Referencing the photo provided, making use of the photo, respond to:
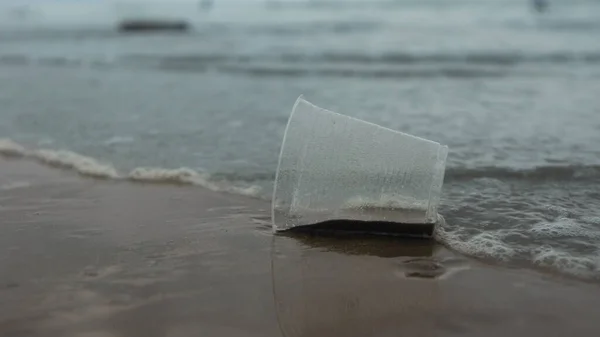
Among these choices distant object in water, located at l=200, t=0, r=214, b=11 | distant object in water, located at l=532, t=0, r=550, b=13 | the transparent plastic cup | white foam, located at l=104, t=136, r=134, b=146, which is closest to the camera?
the transparent plastic cup

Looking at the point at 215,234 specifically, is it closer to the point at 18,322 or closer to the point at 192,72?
the point at 18,322

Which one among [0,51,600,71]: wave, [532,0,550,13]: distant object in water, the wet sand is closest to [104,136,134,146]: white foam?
the wet sand

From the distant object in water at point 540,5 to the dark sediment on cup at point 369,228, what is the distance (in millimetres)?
22214

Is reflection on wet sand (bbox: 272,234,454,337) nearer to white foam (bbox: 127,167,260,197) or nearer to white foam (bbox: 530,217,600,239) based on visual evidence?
white foam (bbox: 530,217,600,239)

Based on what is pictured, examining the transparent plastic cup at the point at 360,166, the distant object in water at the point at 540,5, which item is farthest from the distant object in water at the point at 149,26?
the transparent plastic cup at the point at 360,166

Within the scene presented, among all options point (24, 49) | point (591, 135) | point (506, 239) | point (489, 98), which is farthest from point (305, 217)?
point (24, 49)

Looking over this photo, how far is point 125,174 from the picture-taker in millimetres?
4320

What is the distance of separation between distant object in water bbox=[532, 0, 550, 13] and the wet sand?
2249 centimetres

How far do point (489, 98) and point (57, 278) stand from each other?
5.85 m

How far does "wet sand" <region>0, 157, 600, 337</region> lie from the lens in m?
2.23

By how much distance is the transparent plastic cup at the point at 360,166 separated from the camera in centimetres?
296

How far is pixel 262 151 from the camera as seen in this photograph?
194 inches

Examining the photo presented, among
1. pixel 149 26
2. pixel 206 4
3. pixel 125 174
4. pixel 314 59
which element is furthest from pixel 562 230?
pixel 206 4

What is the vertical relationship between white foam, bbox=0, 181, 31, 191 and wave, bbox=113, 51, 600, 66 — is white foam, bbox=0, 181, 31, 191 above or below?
below
